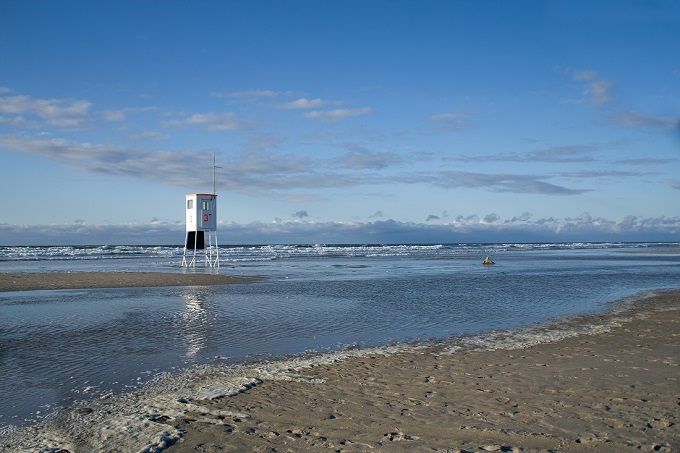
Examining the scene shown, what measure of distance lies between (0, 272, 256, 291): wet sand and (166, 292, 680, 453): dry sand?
17.7m

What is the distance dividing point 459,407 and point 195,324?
8336mm

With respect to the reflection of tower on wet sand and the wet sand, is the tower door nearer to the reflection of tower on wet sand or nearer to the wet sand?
the wet sand

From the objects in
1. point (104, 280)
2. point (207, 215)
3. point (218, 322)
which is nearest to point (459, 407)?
point (218, 322)

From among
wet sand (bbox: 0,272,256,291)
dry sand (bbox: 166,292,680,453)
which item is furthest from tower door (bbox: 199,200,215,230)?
dry sand (bbox: 166,292,680,453)

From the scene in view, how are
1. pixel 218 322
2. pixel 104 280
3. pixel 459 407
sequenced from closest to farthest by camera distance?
1. pixel 459 407
2. pixel 218 322
3. pixel 104 280

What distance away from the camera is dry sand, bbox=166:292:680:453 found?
5258 millimetres

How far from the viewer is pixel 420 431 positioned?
18.2 ft

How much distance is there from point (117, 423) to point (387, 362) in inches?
175

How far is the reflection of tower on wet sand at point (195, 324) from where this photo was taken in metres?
10.4

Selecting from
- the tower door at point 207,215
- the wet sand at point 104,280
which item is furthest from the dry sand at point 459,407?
the tower door at point 207,215

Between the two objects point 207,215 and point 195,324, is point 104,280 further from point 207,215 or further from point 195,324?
point 195,324

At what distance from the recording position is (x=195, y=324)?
12969 millimetres

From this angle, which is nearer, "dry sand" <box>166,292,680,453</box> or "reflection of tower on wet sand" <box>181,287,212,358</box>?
"dry sand" <box>166,292,680,453</box>

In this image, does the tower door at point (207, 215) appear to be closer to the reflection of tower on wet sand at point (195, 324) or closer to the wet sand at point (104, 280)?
the wet sand at point (104, 280)
